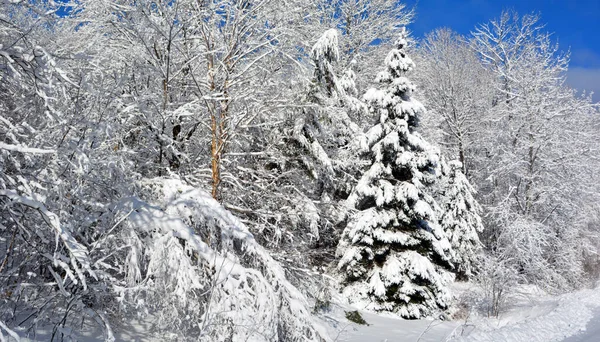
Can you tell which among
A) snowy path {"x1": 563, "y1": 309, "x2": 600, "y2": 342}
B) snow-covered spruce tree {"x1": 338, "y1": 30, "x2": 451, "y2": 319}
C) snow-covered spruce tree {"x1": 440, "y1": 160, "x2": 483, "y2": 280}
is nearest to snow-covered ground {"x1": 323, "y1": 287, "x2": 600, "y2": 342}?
snowy path {"x1": 563, "y1": 309, "x2": 600, "y2": 342}

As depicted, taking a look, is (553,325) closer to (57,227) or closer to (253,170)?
(253,170)

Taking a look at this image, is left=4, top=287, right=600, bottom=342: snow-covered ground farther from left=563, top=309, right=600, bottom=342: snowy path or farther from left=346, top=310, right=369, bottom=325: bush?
left=346, top=310, right=369, bottom=325: bush

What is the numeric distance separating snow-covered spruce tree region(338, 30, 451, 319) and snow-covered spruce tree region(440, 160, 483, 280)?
205 inches

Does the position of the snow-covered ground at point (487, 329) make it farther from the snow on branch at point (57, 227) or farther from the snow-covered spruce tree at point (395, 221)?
the snow on branch at point (57, 227)

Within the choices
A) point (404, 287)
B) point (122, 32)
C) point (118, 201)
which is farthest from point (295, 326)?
point (404, 287)

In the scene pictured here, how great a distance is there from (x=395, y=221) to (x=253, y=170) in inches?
244

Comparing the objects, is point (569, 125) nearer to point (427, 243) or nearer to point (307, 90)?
point (427, 243)

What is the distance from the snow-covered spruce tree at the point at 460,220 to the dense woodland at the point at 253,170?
0.09 metres

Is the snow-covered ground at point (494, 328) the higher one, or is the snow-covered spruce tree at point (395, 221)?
the snow-covered spruce tree at point (395, 221)

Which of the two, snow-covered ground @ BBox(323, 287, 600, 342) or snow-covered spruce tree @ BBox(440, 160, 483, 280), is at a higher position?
snow-covered spruce tree @ BBox(440, 160, 483, 280)

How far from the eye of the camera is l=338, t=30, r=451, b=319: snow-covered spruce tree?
11.4m

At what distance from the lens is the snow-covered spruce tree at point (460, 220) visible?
17.4 metres

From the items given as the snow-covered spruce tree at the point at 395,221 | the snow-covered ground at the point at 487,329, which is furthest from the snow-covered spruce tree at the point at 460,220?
the snow-covered spruce tree at the point at 395,221

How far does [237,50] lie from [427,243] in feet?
28.2
